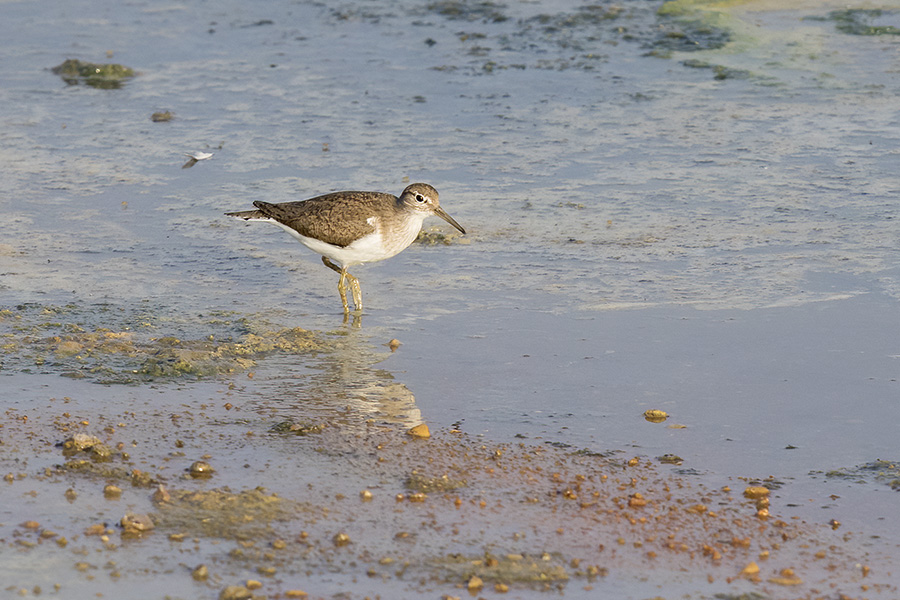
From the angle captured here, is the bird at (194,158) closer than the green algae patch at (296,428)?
No

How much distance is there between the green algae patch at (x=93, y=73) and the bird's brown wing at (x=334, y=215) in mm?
7176

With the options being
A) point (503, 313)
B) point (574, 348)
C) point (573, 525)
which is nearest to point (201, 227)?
point (503, 313)

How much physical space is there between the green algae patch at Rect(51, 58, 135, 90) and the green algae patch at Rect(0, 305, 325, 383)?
7736 millimetres

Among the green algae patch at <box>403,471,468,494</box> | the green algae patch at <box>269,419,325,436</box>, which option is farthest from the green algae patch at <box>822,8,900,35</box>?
the green algae patch at <box>403,471,468,494</box>

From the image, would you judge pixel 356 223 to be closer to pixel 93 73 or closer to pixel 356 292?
pixel 356 292

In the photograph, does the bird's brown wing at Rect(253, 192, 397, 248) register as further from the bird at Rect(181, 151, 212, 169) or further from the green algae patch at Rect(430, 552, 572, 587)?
the green algae patch at Rect(430, 552, 572, 587)

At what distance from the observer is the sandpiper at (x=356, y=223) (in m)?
8.76

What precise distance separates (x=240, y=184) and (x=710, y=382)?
5634mm

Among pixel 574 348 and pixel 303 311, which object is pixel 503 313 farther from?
pixel 303 311

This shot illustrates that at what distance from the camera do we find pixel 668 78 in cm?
1484

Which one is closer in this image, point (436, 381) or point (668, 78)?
point (436, 381)

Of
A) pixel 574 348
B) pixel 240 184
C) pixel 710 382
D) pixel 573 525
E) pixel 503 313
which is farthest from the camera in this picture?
pixel 240 184

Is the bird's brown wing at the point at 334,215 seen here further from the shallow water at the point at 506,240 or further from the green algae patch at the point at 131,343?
the green algae patch at the point at 131,343

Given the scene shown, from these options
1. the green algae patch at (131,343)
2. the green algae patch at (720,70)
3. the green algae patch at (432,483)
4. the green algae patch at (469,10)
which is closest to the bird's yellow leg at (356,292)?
the green algae patch at (131,343)
